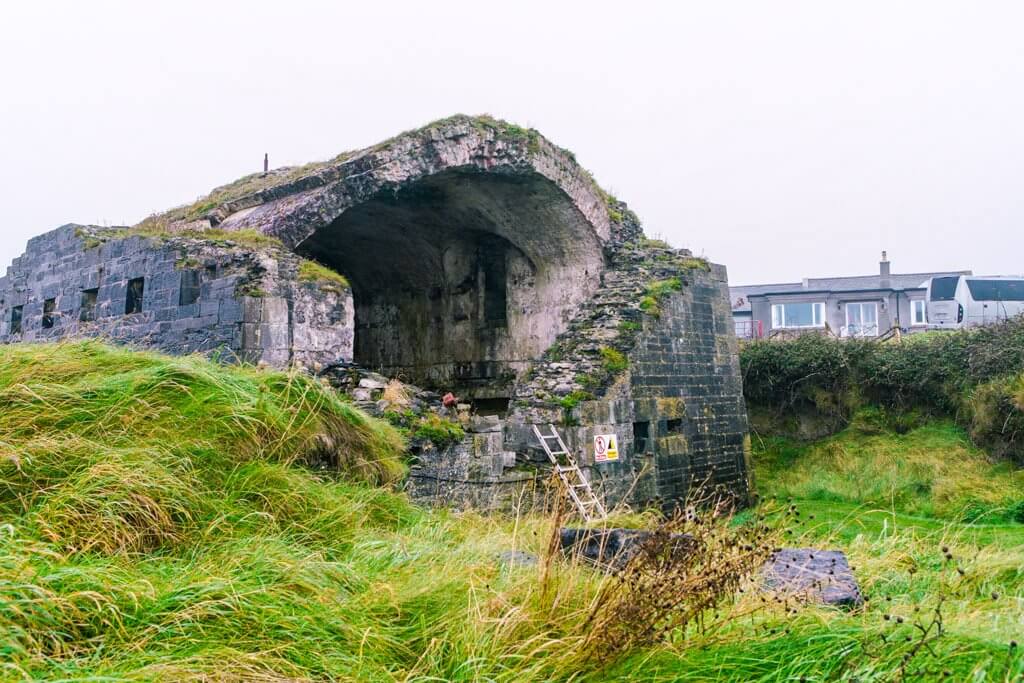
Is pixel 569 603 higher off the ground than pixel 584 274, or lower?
lower

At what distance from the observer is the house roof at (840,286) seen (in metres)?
31.7

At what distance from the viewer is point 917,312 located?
102 ft

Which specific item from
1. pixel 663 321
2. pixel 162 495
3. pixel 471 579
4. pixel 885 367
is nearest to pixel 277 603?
pixel 471 579

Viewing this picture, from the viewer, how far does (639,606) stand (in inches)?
130

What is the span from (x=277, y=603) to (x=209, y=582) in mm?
270

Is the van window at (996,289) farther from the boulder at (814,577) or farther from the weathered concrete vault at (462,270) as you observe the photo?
the boulder at (814,577)

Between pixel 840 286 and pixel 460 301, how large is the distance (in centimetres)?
2299

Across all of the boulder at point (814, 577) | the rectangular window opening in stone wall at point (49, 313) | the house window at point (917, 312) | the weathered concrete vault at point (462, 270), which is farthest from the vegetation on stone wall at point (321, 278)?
the house window at point (917, 312)

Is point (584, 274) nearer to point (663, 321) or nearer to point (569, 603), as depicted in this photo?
point (663, 321)

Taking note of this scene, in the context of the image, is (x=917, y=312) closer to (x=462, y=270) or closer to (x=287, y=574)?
(x=462, y=270)

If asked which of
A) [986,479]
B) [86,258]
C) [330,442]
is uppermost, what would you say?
[86,258]

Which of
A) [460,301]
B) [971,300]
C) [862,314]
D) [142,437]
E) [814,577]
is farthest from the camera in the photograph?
[862,314]

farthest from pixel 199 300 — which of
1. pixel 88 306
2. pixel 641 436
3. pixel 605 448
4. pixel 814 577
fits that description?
pixel 814 577

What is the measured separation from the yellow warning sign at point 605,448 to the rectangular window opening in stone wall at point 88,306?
21.3 feet
